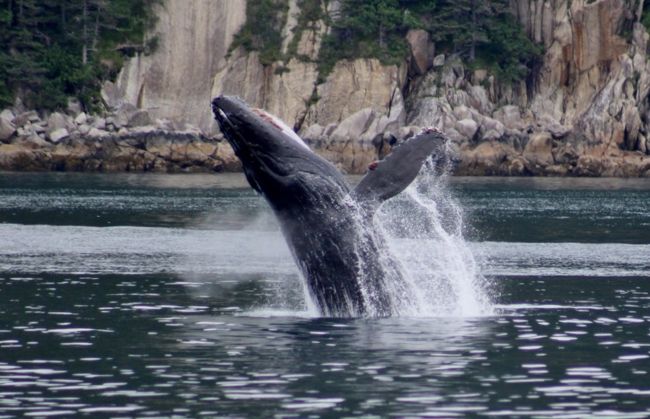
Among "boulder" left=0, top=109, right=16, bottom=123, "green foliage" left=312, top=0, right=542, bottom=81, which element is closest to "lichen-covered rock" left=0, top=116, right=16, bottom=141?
"boulder" left=0, top=109, right=16, bottom=123

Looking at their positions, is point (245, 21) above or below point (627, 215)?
above

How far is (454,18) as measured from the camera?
5453 inches

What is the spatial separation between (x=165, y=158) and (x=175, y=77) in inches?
534

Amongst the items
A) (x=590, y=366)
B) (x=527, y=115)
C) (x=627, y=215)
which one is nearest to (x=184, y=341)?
(x=590, y=366)

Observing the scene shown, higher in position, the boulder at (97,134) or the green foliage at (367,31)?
the green foliage at (367,31)

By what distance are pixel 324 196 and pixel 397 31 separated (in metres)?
112

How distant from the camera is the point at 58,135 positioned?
124 m

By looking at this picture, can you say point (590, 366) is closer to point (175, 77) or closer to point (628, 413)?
point (628, 413)

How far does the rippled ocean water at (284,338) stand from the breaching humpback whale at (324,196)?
104 cm

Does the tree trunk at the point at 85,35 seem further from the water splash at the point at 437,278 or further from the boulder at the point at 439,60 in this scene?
the water splash at the point at 437,278

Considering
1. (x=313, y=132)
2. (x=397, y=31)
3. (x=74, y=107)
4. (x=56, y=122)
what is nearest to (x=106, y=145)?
(x=56, y=122)

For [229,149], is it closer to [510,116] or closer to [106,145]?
[106,145]

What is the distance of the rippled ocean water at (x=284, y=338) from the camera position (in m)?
21.9

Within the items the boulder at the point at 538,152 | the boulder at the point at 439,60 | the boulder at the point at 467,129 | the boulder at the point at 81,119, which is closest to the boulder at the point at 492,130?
the boulder at the point at 467,129
